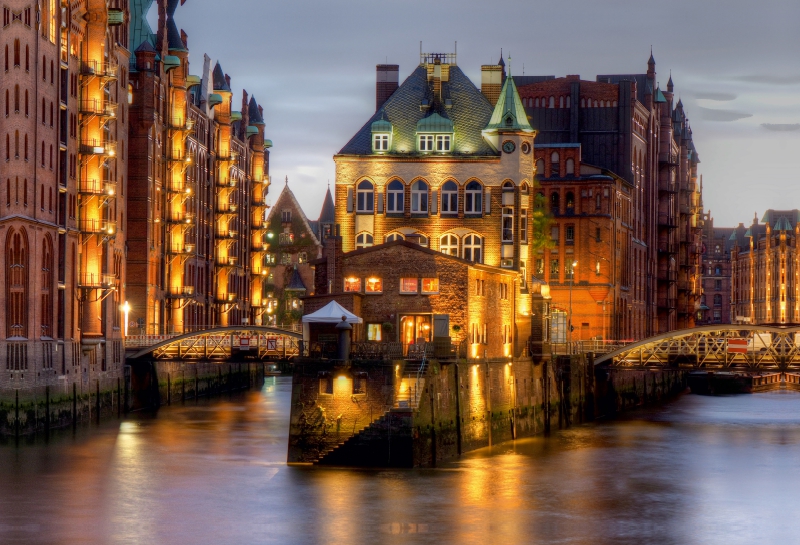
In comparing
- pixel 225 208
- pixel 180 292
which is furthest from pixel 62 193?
pixel 225 208

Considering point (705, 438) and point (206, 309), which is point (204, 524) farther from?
point (206, 309)

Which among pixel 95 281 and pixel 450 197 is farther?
pixel 450 197

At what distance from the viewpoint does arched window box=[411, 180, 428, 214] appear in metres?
95.7

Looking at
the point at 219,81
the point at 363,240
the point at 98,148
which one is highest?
the point at 219,81

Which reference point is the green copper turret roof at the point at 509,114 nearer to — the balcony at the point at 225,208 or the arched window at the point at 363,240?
the arched window at the point at 363,240

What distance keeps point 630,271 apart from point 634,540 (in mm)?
86201

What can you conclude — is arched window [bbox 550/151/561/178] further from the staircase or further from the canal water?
the staircase

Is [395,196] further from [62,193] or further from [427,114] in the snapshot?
[62,193]

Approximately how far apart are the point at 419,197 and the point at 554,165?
3599cm

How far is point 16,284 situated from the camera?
83688 millimetres

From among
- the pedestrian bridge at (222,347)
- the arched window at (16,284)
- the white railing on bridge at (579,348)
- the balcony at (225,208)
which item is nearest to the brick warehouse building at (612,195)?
the white railing on bridge at (579,348)

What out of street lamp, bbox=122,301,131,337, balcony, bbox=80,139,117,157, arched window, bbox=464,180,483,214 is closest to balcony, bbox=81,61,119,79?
balcony, bbox=80,139,117,157

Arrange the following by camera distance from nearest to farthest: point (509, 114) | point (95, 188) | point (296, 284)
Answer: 1. point (95, 188)
2. point (509, 114)
3. point (296, 284)

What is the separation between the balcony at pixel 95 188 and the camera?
93250 mm
